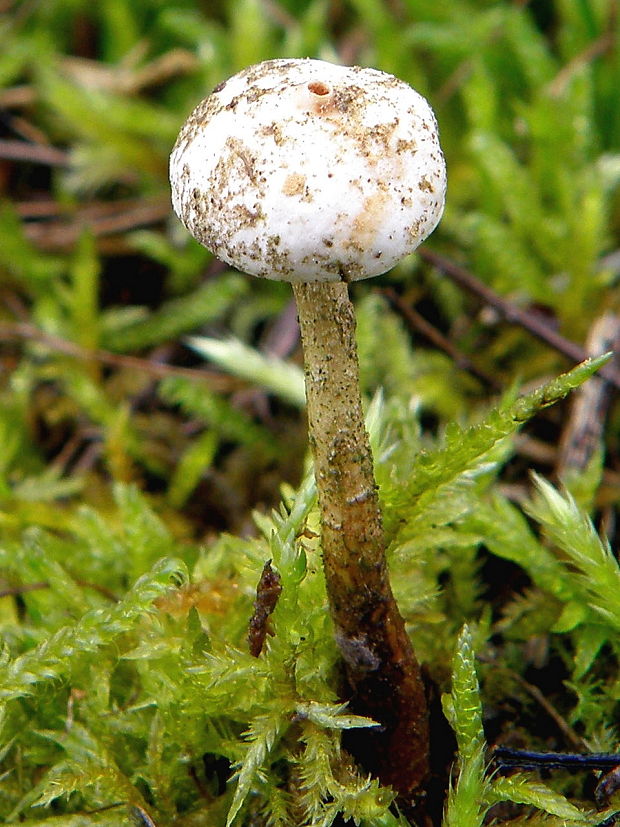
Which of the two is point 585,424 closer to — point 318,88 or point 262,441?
point 262,441

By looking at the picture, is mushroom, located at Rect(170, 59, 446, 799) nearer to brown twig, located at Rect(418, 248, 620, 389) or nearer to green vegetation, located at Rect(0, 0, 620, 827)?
green vegetation, located at Rect(0, 0, 620, 827)

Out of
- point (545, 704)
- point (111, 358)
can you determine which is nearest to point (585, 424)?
point (545, 704)

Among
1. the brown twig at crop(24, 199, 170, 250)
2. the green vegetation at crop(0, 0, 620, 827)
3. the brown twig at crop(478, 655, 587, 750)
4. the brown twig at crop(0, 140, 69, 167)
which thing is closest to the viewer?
the green vegetation at crop(0, 0, 620, 827)

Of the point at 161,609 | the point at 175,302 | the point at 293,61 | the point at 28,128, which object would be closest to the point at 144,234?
the point at 175,302

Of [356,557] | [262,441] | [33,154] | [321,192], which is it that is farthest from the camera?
[33,154]

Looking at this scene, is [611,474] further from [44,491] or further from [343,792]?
[44,491]

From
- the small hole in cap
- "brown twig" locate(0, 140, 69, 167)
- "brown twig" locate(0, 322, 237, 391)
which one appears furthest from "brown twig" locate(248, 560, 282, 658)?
"brown twig" locate(0, 140, 69, 167)
